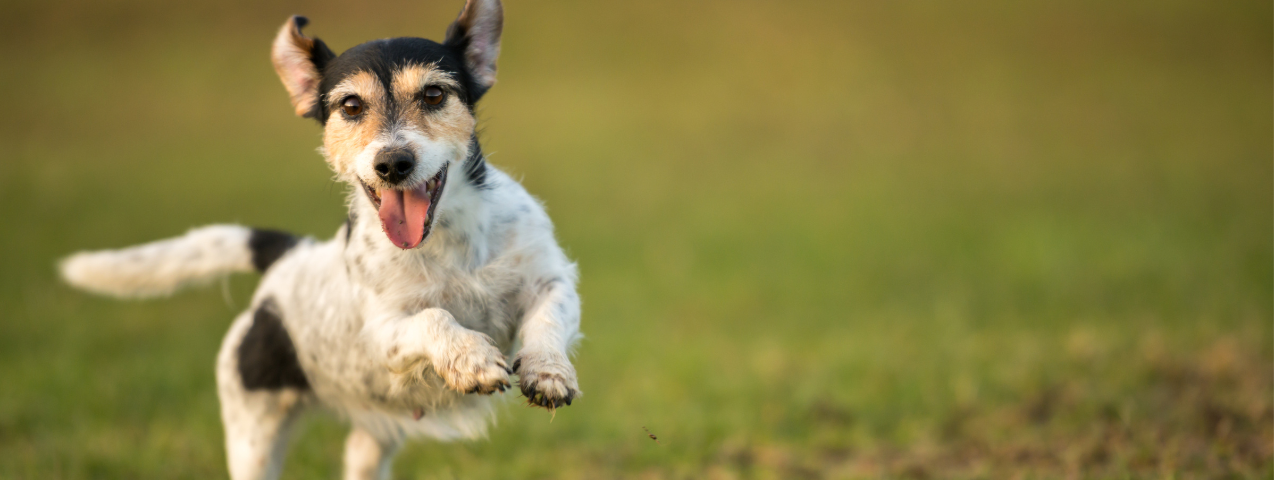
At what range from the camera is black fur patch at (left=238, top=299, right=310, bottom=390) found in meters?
5.29

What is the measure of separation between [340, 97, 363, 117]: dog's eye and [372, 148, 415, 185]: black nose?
0.42 meters

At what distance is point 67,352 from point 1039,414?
7.83 meters

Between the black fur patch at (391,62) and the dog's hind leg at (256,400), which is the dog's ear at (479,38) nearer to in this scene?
the black fur patch at (391,62)

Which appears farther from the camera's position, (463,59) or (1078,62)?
(1078,62)

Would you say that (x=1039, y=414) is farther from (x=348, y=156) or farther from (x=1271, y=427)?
(x=348, y=156)

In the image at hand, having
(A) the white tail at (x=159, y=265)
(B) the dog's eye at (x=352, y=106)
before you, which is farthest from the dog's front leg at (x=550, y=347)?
(A) the white tail at (x=159, y=265)

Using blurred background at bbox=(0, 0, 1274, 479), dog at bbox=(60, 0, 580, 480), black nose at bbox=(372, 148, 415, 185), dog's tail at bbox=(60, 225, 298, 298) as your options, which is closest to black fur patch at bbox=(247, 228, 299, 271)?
dog's tail at bbox=(60, 225, 298, 298)

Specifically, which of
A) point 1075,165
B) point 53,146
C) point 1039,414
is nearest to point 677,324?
point 1039,414

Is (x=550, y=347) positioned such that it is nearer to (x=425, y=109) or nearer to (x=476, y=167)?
(x=476, y=167)

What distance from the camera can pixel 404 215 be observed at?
403cm

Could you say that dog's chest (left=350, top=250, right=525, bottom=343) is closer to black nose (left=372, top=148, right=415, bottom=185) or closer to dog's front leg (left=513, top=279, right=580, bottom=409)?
dog's front leg (left=513, top=279, right=580, bottom=409)

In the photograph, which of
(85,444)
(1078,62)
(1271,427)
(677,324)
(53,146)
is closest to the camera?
(1271,427)

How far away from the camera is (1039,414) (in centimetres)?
684

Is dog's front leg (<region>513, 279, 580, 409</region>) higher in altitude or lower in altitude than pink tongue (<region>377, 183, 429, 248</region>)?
lower
